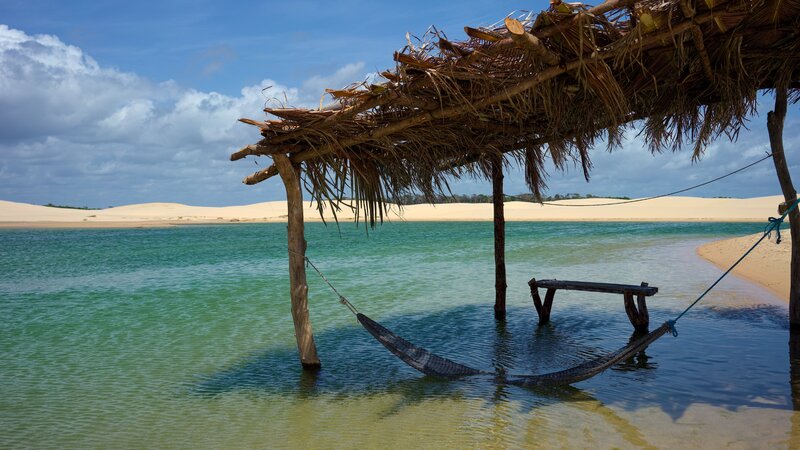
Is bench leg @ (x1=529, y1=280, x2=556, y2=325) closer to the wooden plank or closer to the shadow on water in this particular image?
the shadow on water

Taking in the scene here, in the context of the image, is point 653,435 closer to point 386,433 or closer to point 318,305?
point 386,433

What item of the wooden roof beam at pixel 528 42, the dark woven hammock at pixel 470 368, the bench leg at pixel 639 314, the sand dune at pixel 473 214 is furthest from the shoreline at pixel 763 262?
the sand dune at pixel 473 214

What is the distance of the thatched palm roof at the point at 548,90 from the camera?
4113mm

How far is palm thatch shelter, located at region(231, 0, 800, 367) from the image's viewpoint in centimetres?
414

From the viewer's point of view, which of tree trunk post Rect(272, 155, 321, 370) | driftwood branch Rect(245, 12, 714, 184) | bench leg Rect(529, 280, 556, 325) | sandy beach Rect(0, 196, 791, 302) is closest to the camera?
driftwood branch Rect(245, 12, 714, 184)

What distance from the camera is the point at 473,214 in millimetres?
50219

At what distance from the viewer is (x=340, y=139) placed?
5598 millimetres

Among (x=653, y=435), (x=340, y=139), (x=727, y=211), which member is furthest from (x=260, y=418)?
(x=727, y=211)

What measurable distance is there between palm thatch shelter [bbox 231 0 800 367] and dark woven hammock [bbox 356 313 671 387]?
976 mm

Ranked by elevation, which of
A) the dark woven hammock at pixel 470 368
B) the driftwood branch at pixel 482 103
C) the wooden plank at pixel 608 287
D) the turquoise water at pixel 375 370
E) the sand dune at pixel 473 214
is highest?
the driftwood branch at pixel 482 103

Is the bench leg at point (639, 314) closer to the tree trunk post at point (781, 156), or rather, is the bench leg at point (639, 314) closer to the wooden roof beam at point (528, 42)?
the tree trunk post at point (781, 156)

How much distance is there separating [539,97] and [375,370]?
120 inches

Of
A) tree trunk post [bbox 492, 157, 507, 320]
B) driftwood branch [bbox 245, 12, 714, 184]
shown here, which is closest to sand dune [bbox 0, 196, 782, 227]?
tree trunk post [bbox 492, 157, 507, 320]

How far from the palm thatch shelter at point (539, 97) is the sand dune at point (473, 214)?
118 feet
